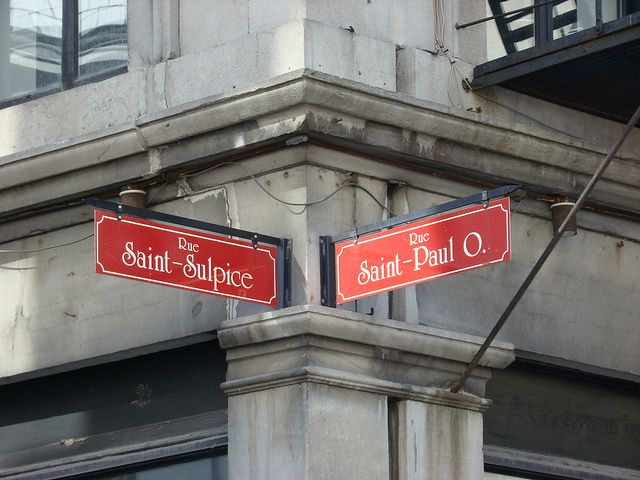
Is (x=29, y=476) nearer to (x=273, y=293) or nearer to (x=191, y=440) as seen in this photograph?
(x=191, y=440)

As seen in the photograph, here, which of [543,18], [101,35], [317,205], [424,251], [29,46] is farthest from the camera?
A: [29,46]

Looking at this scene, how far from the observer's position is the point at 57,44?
13203mm

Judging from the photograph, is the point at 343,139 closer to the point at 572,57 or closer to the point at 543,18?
the point at 572,57

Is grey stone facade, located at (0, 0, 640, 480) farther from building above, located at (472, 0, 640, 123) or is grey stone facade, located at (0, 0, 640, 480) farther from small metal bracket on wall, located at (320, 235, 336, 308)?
building above, located at (472, 0, 640, 123)

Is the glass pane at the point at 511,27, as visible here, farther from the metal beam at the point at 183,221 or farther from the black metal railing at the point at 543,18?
the metal beam at the point at 183,221

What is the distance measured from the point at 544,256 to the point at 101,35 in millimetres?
4189

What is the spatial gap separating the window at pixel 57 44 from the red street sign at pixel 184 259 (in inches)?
95.3

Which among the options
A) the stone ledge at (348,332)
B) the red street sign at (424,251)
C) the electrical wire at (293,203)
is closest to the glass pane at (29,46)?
the electrical wire at (293,203)

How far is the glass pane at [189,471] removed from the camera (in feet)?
37.5

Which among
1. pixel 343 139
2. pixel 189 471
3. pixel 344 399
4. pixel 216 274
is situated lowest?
pixel 189 471

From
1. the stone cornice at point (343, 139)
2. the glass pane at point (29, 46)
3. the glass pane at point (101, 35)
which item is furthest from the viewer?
the glass pane at point (29, 46)

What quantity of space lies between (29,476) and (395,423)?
2.81 m

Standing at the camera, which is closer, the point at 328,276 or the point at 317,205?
the point at 328,276

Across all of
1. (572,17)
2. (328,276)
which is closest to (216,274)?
(328,276)
